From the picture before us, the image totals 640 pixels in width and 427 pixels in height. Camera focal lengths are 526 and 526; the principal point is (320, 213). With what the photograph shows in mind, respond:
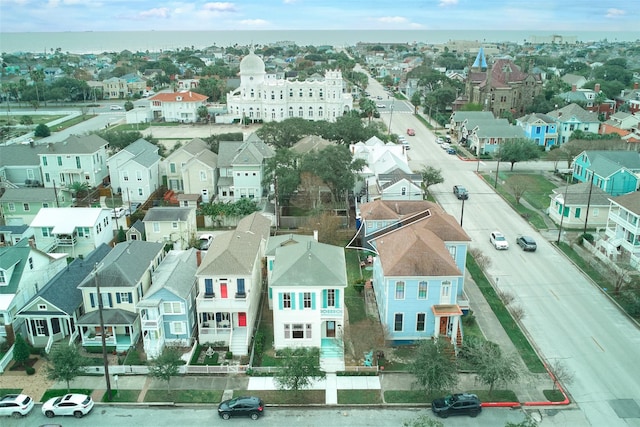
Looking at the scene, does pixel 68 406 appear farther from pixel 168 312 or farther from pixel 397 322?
pixel 397 322

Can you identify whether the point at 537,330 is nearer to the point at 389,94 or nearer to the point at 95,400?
the point at 95,400

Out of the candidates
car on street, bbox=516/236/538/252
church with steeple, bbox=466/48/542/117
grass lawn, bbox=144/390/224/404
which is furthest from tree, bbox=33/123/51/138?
car on street, bbox=516/236/538/252

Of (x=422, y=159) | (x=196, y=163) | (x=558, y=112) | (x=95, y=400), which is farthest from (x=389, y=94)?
(x=95, y=400)

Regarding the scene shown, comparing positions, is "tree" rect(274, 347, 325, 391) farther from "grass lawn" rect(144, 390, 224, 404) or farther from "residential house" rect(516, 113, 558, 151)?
"residential house" rect(516, 113, 558, 151)

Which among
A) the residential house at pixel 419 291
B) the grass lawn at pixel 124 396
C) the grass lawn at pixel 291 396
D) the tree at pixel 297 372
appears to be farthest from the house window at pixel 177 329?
the residential house at pixel 419 291

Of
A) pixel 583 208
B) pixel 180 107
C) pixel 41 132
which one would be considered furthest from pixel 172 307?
pixel 180 107

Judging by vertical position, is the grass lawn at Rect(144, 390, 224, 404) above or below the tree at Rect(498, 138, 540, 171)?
below
